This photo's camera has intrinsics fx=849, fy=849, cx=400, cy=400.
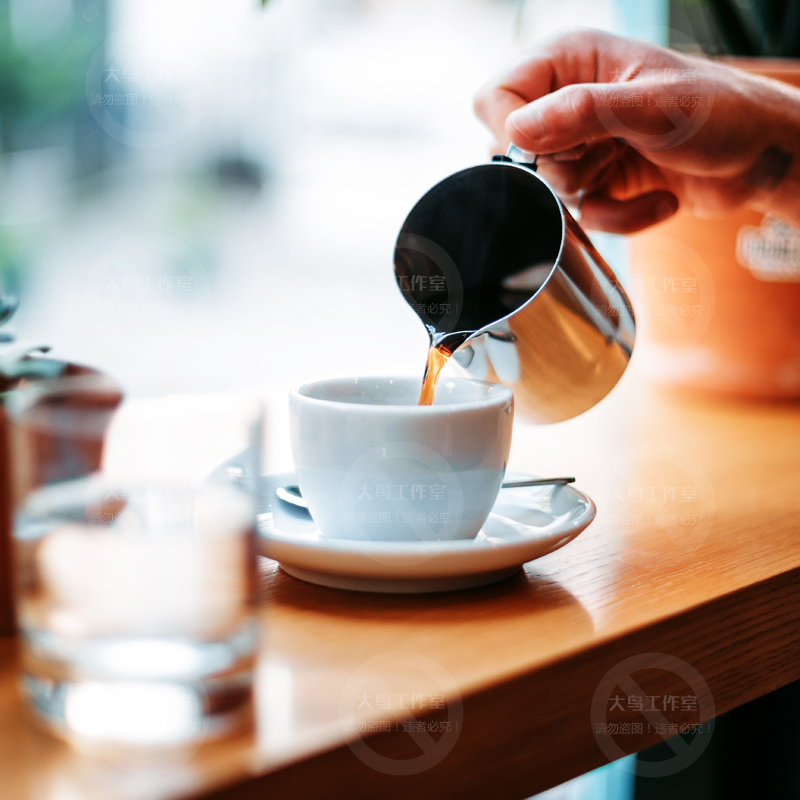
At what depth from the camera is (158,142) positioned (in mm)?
1383

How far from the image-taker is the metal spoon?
1.64 ft

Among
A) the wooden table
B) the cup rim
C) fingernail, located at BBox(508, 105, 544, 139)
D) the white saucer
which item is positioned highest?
fingernail, located at BBox(508, 105, 544, 139)

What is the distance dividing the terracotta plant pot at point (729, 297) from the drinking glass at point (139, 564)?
74cm

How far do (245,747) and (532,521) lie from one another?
243mm

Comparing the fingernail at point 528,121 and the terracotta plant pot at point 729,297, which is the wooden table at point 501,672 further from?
the terracotta plant pot at point 729,297

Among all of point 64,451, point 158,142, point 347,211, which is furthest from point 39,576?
point 347,211

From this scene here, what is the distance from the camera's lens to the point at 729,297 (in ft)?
2.96

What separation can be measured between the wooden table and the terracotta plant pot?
14.8 inches

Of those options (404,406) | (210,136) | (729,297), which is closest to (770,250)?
(729,297)

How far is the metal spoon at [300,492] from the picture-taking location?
0.50m

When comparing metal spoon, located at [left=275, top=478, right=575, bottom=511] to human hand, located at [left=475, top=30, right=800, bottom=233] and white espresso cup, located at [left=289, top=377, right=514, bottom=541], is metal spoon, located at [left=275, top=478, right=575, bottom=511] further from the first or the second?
human hand, located at [left=475, top=30, right=800, bottom=233]

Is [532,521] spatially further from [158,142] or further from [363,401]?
→ [158,142]

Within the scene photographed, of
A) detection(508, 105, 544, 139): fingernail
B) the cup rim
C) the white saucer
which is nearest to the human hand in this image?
detection(508, 105, 544, 139): fingernail

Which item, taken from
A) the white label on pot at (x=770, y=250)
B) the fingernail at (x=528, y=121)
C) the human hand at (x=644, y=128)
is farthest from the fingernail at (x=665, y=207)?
the fingernail at (x=528, y=121)
